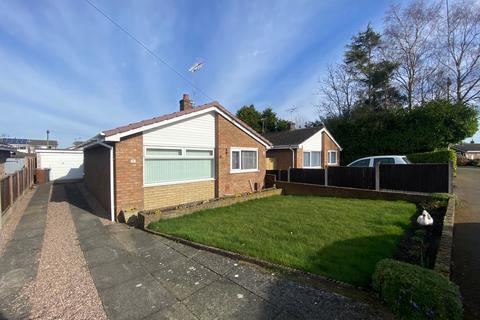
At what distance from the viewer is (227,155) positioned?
11.9 m

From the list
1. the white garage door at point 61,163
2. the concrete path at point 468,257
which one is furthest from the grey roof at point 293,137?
the white garage door at point 61,163

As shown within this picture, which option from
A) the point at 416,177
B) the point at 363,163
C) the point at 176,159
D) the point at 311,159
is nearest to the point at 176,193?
the point at 176,159

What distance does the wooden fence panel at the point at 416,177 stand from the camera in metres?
9.97

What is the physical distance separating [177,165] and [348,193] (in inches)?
306

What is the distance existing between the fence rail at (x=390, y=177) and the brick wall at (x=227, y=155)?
13.0 feet

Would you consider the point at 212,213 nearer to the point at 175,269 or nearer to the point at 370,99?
the point at 175,269

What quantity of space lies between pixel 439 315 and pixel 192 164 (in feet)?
29.4

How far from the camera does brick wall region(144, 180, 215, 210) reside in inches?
356

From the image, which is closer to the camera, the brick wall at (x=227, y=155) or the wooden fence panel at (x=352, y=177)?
the brick wall at (x=227, y=155)

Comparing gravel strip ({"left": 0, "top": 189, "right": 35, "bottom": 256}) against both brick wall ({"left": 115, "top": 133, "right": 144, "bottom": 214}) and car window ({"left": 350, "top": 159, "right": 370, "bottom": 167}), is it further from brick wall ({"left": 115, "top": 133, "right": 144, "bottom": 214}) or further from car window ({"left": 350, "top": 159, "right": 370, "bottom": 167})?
→ car window ({"left": 350, "top": 159, "right": 370, "bottom": 167})

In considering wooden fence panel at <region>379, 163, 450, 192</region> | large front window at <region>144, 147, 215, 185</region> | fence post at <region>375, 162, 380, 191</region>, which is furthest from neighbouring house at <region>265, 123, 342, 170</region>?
large front window at <region>144, 147, 215, 185</region>

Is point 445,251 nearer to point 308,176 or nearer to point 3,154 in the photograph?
point 308,176

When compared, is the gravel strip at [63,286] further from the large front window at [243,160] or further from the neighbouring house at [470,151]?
the neighbouring house at [470,151]

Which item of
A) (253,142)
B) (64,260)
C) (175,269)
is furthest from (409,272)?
(253,142)
